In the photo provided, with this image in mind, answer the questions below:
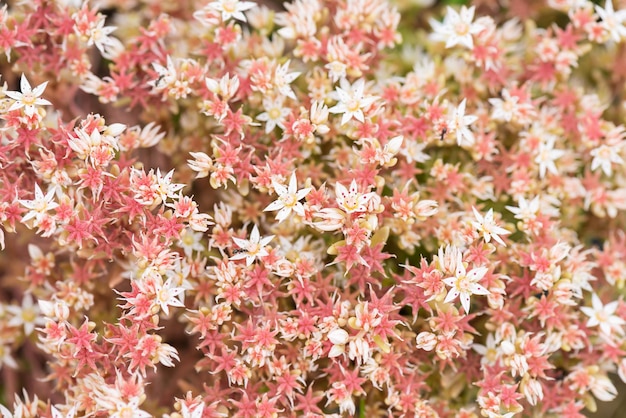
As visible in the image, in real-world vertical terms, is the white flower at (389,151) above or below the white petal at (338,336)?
above

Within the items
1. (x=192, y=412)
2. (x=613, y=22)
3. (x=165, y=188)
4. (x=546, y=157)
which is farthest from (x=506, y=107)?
(x=192, y=412)

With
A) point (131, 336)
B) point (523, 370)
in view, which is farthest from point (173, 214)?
point (523, 370)

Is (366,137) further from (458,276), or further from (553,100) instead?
(553,100)

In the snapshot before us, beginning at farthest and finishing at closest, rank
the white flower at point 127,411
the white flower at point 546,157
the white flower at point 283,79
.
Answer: the white flower at point 546,157 < the white flower at point 283,79 < the white flower at point 127,411

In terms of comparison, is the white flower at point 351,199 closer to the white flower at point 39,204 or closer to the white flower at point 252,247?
the white flower at point 252,247

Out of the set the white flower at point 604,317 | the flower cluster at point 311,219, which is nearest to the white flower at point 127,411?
the flower cluster at point 311,219

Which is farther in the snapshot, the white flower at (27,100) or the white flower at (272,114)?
the white flower at (272,114)

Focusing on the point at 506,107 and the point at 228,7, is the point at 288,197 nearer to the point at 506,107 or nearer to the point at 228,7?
the point at 228,7
